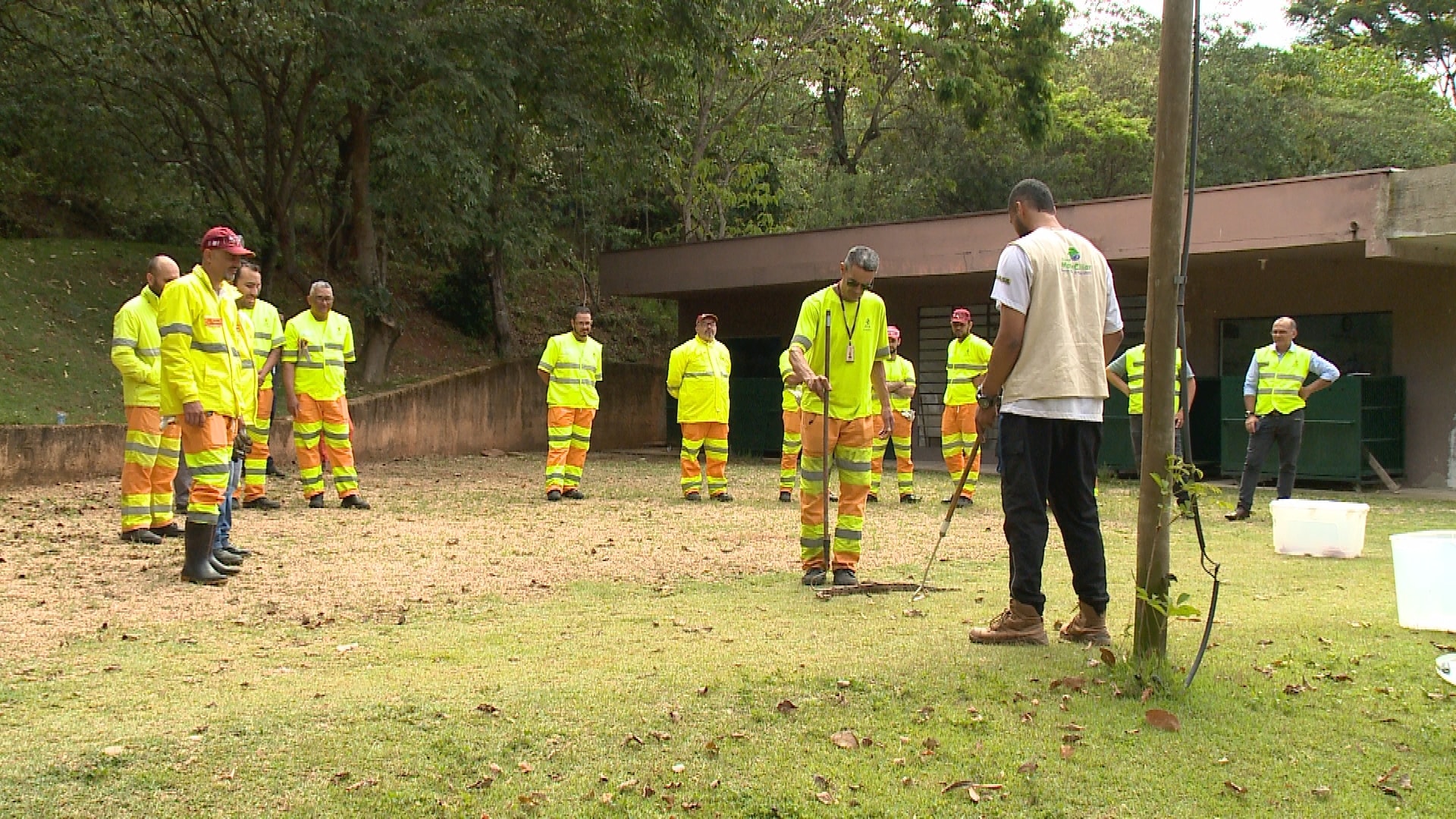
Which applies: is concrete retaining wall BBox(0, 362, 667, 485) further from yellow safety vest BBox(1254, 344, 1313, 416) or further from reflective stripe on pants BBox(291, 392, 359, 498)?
yellow safety vest BBox(1254, 344, 1313, 416)

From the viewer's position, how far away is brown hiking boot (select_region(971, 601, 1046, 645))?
18.1ft

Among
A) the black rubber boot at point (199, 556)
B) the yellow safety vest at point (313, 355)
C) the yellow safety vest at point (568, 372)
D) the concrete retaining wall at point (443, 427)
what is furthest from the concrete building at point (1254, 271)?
the black rubber boot at point (199, 556)

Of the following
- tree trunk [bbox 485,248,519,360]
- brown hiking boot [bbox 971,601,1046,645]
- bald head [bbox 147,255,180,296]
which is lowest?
brown hiking boot [bbox 971,601,1046,645]

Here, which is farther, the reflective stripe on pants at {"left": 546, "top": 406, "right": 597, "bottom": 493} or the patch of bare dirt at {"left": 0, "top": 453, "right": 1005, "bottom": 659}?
the reflective stripe on pants at {"left": 546, "top": 406, "right": 597, "bottom": 493}

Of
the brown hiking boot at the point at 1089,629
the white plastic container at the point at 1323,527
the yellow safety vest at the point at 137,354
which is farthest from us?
the yellow safety vest at the point at 137,354

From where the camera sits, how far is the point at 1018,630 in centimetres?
552

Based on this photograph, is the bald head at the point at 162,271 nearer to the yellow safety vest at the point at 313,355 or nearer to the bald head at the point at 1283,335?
the yellow safety vest at the point at 313,355

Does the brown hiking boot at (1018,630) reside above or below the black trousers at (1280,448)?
below

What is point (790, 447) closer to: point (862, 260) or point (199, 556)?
point (862, 260)

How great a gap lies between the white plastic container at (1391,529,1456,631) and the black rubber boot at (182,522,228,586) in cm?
640

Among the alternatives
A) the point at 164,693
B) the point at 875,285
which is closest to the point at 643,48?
the point at 875,285

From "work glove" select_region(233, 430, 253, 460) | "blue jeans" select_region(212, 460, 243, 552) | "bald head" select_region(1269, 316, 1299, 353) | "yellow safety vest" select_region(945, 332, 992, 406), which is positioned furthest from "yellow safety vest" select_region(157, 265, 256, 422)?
"bald head" select_region(1269, 316, 1299, 353)

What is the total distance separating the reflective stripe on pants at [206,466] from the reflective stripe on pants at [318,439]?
12.6 feet

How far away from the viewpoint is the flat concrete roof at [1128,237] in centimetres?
1352
